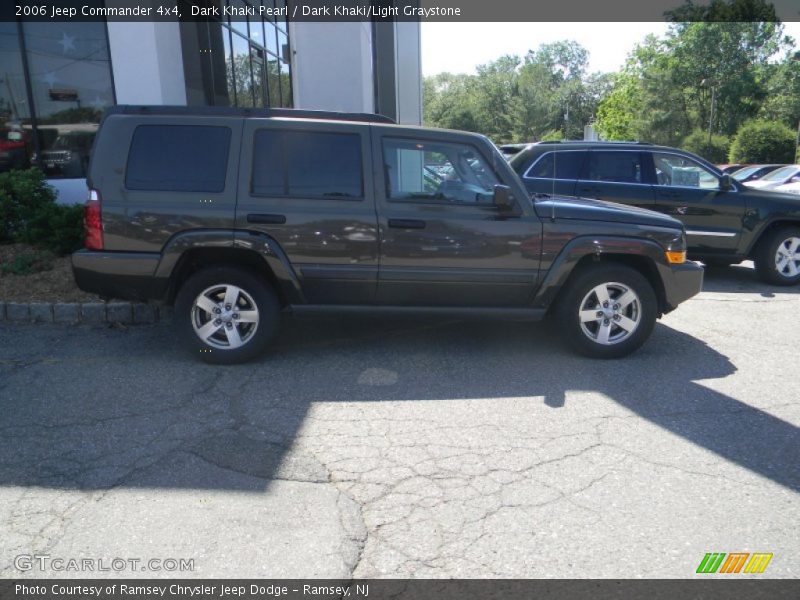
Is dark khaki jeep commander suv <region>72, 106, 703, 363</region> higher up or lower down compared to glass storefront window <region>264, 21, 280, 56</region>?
lower down

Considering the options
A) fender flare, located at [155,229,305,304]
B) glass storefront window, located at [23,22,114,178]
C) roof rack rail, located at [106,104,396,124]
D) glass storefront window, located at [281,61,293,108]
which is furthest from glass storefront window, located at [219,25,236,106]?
Answer: fender flare, located at [155,229,305,304]

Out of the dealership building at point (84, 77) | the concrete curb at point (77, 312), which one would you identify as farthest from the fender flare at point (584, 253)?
the dealership building at point (84, 77)

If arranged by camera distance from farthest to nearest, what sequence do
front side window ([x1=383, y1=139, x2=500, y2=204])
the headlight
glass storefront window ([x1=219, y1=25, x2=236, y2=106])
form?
glass storefront window ([x1=219, y1=25, x2=236, y2=106]) < the headlight < front side window ([x1=383, y1=139, x2=500, y2=204])

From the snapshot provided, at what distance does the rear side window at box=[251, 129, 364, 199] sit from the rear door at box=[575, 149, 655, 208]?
441 cm

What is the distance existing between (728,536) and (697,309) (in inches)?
188

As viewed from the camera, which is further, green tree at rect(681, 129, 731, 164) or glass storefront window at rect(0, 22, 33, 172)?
green tree at rect(681, 129, 731, 164)

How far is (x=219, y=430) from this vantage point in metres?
3.96

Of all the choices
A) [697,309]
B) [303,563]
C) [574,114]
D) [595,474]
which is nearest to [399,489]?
[303,563]

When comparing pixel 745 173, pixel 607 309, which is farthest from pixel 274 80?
pixel 745 173

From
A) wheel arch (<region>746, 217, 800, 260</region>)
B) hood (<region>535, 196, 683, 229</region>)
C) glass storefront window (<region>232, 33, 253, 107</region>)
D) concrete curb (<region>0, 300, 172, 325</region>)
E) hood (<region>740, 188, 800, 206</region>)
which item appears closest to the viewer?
hood (<region>535, 196, 683, 229</region>)

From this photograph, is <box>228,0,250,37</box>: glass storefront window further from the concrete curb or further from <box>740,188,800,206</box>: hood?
<box>740,188,800,206</box>: hood

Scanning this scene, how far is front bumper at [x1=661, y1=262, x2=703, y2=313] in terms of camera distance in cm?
532
